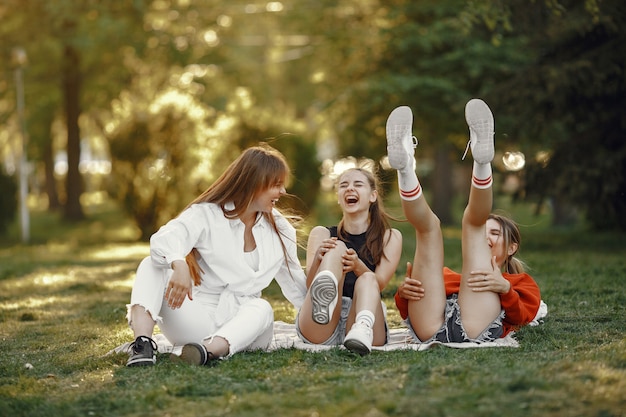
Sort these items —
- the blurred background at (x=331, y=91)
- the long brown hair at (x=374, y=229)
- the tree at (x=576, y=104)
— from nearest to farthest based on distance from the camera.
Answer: the long brown hair at (x=374, y=229), the tree at (x=576, y=104), the blurred background at (x=331, y=91)

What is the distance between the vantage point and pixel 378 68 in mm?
17812

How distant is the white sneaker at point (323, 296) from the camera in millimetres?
4785

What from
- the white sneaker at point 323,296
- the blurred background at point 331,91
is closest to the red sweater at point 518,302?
the white sneaker at point 323,296

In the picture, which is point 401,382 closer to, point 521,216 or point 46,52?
point 46,52

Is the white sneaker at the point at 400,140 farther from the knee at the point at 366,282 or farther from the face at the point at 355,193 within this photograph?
the knee at the point at 366,282

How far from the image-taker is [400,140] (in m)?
4.82

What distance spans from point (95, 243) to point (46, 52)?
15.9 ft

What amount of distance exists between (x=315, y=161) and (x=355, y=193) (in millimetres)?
14529

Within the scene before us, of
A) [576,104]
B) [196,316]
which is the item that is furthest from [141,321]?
[576,104]

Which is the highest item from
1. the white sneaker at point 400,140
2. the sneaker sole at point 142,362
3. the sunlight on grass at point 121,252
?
the white sneaker at point 400,140

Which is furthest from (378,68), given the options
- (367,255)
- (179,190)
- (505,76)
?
(367,255)

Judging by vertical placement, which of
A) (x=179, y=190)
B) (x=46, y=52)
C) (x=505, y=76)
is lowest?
(x=179, y=190)

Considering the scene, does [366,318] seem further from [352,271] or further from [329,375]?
[329,375]

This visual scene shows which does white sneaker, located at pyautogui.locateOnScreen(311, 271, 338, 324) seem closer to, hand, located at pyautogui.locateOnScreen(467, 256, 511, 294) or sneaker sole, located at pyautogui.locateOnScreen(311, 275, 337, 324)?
sneaker sole, located at pyautogui.locateOnScreen(311, 275, 337, 324)
